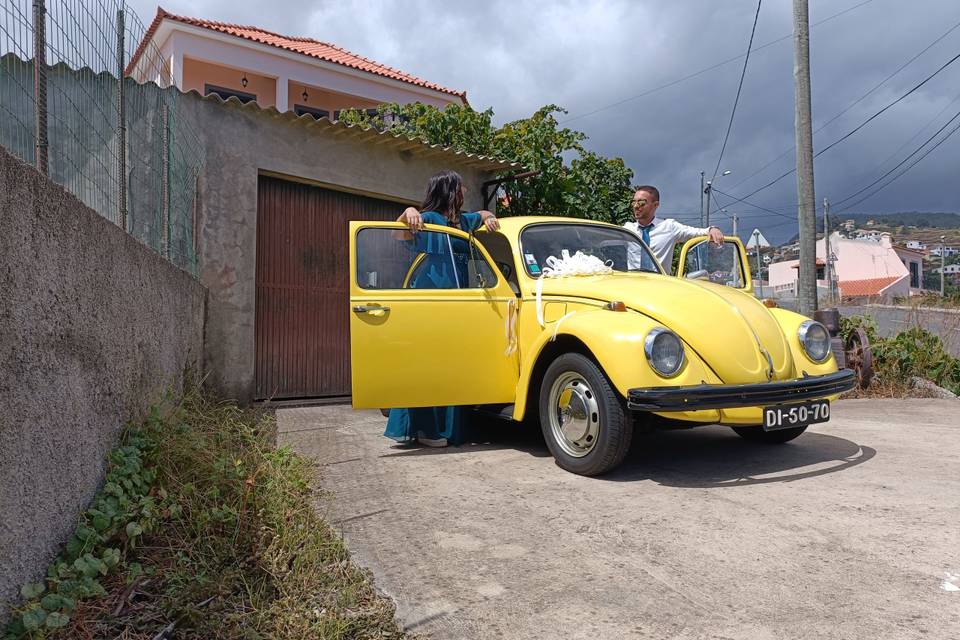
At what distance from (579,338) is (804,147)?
676cm

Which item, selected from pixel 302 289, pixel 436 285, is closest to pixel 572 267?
pixel 436 285

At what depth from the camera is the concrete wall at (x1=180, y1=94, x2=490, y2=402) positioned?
623 cm

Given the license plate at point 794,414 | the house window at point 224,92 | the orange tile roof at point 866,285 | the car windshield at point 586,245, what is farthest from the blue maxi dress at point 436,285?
the orange tile roof at point 866,285

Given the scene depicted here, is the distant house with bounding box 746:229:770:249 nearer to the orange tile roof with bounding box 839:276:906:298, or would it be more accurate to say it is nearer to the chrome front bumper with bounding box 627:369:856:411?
the chrome front bumper with bounding box 627:369:856:411

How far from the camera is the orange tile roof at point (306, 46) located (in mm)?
13746

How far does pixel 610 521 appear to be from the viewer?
2.94 m

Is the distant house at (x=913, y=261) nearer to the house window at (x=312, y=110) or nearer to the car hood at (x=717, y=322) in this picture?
the house window at (x=312, y=110)

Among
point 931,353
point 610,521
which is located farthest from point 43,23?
point 931,353

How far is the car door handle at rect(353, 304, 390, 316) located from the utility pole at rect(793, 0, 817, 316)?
258 inches

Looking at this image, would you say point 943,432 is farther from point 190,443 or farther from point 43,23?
point 43,23

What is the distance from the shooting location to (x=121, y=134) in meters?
3.56

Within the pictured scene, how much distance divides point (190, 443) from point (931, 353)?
8.29 meters

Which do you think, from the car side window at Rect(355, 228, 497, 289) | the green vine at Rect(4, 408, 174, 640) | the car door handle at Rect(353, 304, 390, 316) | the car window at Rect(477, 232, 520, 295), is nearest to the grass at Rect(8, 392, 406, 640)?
the green vine at Rect(4, 408, 174, 640)

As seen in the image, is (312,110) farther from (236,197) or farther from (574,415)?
(574,415)
